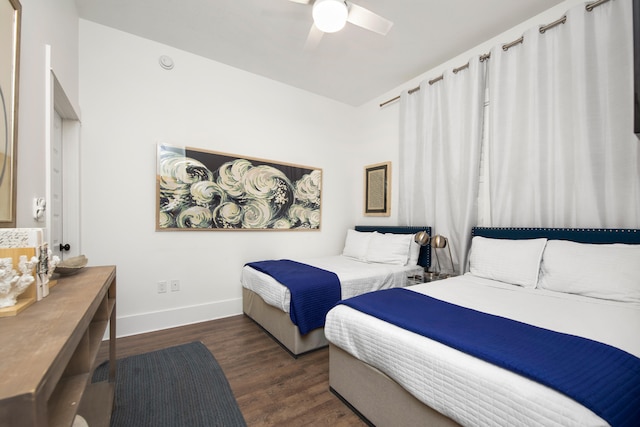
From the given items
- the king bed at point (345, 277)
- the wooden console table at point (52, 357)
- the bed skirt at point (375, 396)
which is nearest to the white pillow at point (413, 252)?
the king bed at point (345, 277)

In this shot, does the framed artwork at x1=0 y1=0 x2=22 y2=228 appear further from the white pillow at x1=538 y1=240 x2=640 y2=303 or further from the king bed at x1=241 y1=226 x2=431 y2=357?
the white pillow at x1=538 y1=240 x2=640 y2=303

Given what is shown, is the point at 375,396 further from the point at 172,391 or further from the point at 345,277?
the point at 172,391

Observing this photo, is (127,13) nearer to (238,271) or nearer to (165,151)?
(165,151)

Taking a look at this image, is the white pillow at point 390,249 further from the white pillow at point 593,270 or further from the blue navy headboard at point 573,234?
the white pillow at point 593,270

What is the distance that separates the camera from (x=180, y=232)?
277 cm

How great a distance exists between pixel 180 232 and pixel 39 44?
1.71 m

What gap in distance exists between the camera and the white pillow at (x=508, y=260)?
1.99 m

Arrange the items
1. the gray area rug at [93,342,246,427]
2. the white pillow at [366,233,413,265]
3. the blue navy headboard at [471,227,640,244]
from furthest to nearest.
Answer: the white pillow at [366,233,413,265], the blue navy headboard at [471,227,640,244], the gray area rug at [93,342,246,427]

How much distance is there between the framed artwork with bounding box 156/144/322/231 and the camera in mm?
2703

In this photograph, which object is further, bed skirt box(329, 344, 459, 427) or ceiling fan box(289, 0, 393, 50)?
ceiling fan box(289, 0, 393, 50)

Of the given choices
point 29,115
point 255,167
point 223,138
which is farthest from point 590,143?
point 29,115

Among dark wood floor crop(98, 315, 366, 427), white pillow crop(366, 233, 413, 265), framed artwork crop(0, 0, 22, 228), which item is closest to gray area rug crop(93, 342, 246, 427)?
dark wood floor crop(98, 315, 366, 427)

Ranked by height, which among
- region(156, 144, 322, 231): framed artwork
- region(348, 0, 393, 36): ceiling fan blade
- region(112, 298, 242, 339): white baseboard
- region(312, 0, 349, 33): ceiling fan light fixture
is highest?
region(348, 0, 393, 36): ceiling fan blade

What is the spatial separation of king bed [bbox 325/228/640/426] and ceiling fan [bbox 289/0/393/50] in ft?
6.30
